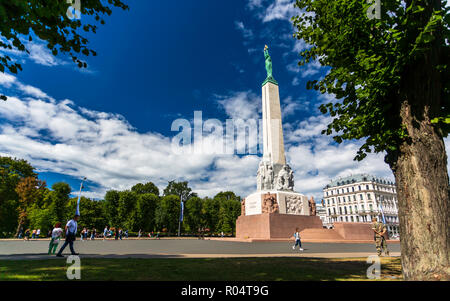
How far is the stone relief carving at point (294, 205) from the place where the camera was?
26.6 meters

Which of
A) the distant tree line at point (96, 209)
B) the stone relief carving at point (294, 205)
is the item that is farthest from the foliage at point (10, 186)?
the stone relief carving at point (294, 205)

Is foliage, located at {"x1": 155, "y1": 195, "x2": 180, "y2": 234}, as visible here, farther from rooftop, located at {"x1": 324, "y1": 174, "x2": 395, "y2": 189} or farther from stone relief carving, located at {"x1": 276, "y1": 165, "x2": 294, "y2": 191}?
rooftop, located at {"x1": 324, "y1": 174, "x2": 395, "y2": 189}

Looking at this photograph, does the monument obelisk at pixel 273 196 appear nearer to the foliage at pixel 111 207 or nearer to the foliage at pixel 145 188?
the foliage at pixel 111 207

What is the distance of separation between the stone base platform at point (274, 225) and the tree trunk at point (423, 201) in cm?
1930

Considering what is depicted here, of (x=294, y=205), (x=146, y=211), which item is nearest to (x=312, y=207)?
(x=294, y=205)

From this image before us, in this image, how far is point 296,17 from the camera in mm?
9672

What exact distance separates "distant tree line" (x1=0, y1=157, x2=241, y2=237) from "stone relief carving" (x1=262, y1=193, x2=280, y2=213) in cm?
2593

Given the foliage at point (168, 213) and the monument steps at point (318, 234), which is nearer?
the monument steps at point (318, 234)

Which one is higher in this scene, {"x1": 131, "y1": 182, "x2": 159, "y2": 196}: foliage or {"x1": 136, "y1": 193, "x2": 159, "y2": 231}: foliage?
{"x1": 131, "y1": 182, "x2": 159, "y2": 196}: foliage

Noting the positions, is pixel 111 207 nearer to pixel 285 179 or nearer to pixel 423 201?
pixel 285 179

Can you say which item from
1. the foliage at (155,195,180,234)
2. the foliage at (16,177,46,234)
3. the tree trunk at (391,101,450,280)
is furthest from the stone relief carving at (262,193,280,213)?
the foliage at (16,177,46,234)

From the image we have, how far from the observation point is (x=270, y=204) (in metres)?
25.3

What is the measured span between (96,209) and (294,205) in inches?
1576

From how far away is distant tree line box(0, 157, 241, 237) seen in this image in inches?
1645
